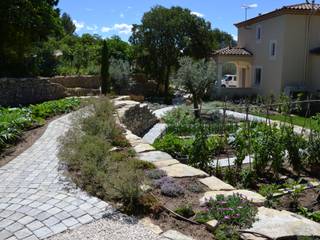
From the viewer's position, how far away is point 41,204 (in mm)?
4977

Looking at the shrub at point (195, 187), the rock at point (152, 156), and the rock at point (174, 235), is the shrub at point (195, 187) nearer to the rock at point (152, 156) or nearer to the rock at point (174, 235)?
the rock at point (174, 235)

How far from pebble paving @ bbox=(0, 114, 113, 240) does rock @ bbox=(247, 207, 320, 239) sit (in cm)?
178

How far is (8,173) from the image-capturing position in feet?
21.4

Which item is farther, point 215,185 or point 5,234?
point 215,185

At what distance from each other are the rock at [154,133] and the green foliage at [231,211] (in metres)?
7.79

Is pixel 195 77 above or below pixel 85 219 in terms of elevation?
above

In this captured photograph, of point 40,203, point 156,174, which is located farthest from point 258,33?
point 40,203

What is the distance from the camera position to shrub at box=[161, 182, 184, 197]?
521 centimetres

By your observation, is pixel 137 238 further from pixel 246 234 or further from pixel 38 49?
pixel 38 49

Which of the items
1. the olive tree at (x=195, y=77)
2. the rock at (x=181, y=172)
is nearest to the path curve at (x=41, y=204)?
the rock at (x=181, y=172)

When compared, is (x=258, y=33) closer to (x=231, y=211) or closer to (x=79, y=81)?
(x=79, y=81)

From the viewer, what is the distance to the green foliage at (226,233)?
399 cm

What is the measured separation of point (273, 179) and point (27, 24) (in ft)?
40.7

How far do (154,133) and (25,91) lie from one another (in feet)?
18.7
